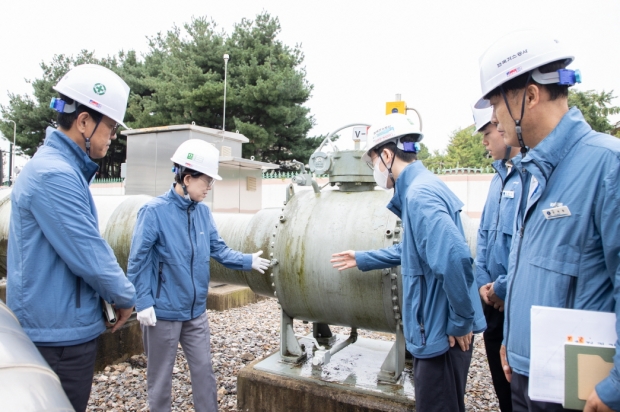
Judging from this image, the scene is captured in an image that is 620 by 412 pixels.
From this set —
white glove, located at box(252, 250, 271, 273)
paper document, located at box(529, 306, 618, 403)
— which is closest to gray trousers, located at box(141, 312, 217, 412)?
white glove, located at box(252, 250, 271, 273)

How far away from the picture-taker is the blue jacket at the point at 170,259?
2.73 meters

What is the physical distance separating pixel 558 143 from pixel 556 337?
0.56 meters

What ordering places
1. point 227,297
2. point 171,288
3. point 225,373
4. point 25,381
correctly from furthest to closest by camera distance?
1. point 227,297
2. point 225,373
3. point 171,288
4. point 25,381

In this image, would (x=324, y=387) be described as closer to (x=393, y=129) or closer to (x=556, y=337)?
(x=393, y=129)

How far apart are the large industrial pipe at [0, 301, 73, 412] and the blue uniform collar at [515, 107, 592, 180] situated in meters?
1.48

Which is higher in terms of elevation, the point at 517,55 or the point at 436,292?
the point at 517,55

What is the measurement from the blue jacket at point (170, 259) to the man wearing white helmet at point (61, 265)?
68 centimetres

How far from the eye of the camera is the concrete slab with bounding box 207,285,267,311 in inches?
230

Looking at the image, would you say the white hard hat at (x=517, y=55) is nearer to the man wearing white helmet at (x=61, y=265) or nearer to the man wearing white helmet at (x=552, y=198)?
the man wearing white helmet at (x=552, y=198)

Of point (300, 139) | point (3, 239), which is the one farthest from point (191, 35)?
point (3, 239)

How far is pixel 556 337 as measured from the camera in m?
1.27

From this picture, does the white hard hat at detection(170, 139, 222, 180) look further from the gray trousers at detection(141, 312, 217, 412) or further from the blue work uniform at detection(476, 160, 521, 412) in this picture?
the blue work uniform at detection(476, 160, 521, 412)

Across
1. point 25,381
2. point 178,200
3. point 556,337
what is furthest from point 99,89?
point 556,337

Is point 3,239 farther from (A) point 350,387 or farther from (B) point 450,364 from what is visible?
(B) point 450,364
